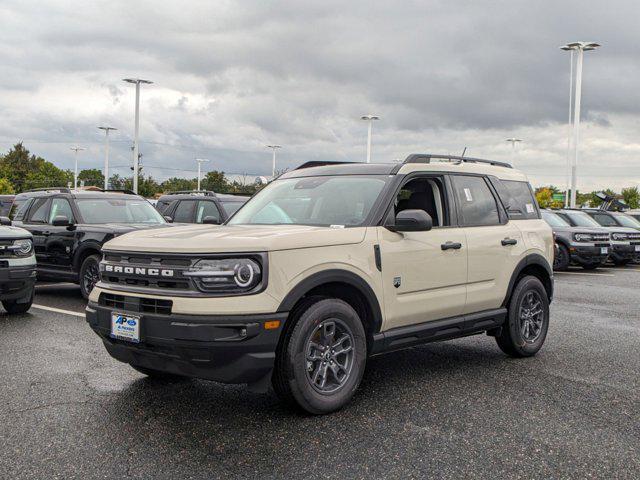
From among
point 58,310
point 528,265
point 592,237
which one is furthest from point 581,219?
point 58,310

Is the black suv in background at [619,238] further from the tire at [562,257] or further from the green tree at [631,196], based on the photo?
Answer: the green tree at [631,196]

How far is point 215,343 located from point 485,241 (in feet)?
9.79

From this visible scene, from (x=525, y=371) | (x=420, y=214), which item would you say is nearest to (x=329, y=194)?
(x=420, y=214)

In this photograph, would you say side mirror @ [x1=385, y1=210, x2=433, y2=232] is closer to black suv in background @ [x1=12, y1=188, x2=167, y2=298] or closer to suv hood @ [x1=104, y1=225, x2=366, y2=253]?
suv hood @ [x1=104, y1=225, x2=366, y2=253]

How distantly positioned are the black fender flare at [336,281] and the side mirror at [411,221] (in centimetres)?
53

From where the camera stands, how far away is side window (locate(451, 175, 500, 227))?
244 inches

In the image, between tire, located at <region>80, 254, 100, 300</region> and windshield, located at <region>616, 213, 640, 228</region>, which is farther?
windshield, located at <region>616, 213, 640, 228</region>

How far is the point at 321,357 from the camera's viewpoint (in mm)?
4805

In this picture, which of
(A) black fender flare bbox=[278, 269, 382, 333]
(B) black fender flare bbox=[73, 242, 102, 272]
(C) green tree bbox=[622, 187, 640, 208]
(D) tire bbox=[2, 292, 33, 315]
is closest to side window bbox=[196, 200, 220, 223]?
(B) black fender flare bbox=[73, 242, 102, 272]

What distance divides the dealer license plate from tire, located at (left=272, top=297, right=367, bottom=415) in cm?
96

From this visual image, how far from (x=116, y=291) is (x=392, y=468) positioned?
2.28 metres

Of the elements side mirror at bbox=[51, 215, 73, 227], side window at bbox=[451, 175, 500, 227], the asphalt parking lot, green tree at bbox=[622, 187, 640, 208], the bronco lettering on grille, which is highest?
green tree at bbox=[622, 187, 640, 208]

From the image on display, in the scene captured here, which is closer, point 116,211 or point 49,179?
point 116,211

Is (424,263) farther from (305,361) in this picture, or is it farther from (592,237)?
(592,237)
